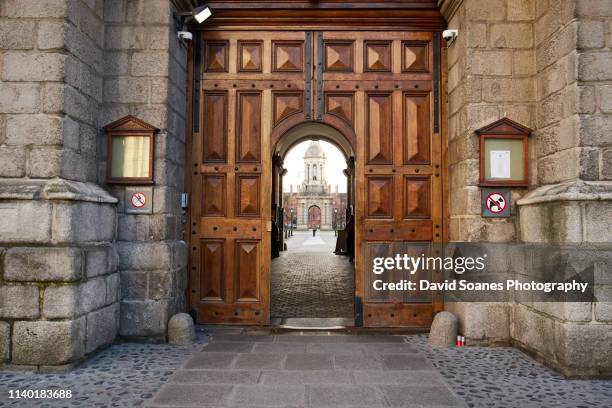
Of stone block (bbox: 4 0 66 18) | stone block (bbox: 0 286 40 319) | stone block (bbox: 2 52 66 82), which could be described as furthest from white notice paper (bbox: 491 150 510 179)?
stone block (bbox: 0 286 40 319)

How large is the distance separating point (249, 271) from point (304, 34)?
10.6ft

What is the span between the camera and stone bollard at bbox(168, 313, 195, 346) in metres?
4.50

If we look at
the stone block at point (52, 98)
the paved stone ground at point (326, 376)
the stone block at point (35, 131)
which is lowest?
the paved stone ground at point (326, 376)

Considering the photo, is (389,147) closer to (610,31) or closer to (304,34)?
(304,34)

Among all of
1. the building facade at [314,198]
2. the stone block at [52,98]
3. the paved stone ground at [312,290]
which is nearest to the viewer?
the stone block at [52,98]

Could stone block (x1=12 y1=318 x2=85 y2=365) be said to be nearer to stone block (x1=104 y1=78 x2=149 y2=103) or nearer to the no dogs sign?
stone block (x1=104 y1=78 x2=149 y2=103)

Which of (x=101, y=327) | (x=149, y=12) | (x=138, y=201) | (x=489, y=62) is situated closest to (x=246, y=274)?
(x=138, y=201)

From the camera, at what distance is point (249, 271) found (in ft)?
17.0

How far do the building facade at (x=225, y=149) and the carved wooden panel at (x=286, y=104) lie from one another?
19mm

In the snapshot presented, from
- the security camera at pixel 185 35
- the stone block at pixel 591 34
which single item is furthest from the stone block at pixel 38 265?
the stone block at pixel 591 34

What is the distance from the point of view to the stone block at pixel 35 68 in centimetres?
388

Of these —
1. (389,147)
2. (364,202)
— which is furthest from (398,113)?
(364,202)

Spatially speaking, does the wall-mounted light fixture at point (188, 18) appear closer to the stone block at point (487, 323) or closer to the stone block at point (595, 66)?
the stone block at point (595, 66)

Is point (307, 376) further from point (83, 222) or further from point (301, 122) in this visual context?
point (301, 122)
